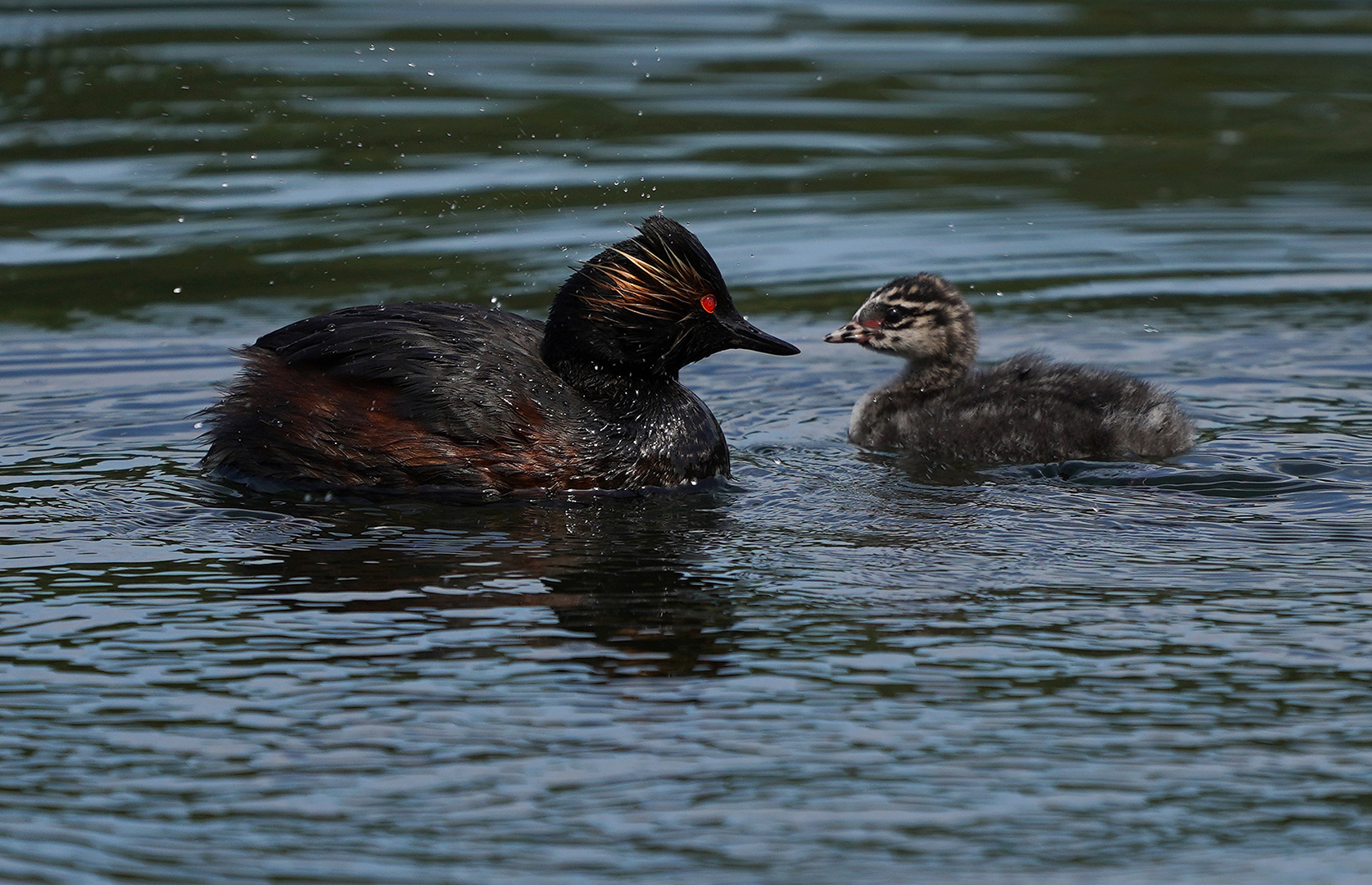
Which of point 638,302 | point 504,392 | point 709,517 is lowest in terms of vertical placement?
point 709,517

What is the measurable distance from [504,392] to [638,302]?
71 cm

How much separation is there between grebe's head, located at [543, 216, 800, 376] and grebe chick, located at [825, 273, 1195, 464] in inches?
45.1

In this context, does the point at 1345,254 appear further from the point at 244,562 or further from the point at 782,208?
the point at 244,562

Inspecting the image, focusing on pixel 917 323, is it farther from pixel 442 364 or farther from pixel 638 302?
pixel 442 364

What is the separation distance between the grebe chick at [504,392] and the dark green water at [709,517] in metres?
0.23

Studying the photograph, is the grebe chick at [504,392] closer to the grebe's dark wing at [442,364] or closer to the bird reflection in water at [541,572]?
the grebe's dark wing at [442,364]

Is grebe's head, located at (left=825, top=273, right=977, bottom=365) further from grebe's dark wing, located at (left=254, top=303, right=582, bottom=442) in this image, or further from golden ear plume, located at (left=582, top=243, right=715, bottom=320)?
grebe's dark wing, located at (left=254, top=303, right=582, bottom=442)

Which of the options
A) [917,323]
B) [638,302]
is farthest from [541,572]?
[917,323]

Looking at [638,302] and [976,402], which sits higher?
[638,302]

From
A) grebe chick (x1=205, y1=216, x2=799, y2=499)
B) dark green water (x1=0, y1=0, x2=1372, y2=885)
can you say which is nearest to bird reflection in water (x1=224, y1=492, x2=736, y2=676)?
dark green water (x1=0, y1=0, x2=1372, y2=885)

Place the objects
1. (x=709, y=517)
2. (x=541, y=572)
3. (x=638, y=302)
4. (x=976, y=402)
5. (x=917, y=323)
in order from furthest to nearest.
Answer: (x=917, y=323) → (x=976, y=402) → (x=638, y=302) → (x=709, y=517) → (x=541, y=572)

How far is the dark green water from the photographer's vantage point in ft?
15.4

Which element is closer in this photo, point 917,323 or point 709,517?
point 709,517

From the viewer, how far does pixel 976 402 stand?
8.66 m
